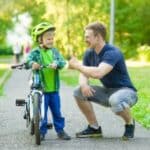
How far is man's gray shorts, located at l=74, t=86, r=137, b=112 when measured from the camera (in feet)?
31.2

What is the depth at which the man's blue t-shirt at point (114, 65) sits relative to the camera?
9.68 m

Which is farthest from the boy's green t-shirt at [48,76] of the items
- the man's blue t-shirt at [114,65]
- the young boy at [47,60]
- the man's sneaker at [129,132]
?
the man's sneaker at [129,132]

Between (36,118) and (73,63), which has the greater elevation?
(73,63)

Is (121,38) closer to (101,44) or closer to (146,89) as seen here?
(146,89)

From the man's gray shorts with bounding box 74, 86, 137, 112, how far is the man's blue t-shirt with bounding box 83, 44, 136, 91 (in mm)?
89

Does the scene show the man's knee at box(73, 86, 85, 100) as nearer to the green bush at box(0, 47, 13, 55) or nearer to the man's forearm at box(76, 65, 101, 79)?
the man's forearm at box(76, 65, 101, 79)

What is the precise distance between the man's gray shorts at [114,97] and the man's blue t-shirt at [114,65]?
9cm

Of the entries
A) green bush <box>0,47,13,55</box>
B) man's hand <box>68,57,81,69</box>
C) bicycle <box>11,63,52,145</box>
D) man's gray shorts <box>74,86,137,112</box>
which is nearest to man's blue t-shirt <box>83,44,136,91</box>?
man's gray shorts <box>74,86,137,112</box>

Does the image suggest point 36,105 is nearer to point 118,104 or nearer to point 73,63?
point 73,63

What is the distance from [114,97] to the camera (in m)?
9.57

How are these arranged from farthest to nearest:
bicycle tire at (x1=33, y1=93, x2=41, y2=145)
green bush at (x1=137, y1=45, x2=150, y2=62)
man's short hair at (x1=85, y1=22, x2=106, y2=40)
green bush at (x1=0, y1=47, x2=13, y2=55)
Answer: green bush at (x1=0, y1=47, x2=13, y2=55)
green bush at (x1=137, y1=45, x2=150, y2=62)
man's short hair at (x1=85, y1=22, x2=106, y2=40)
bicycle tire at (x1=33, y1=93, x2=41, y2=145)

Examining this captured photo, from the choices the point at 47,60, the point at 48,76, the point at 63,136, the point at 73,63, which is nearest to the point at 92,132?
the point at 63,136

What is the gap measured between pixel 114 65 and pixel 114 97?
0.43 meters

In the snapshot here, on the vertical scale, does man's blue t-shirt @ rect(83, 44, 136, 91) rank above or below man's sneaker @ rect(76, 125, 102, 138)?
above
